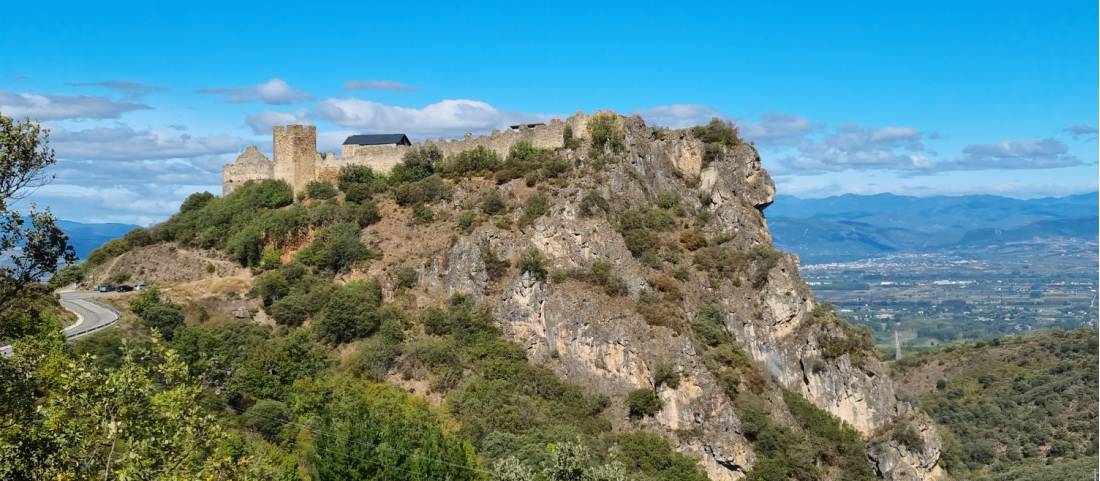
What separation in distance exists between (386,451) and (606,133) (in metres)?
27.5

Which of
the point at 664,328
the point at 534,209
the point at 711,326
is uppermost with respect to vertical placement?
the point at 534,209

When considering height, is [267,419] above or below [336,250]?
below

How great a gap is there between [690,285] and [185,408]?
36.4 metres

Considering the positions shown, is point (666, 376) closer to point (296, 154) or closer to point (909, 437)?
point (909, 437)

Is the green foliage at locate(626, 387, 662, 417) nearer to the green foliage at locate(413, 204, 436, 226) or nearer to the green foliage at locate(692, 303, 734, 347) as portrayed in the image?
the green foliage at locate(692, 303, 734, 347)

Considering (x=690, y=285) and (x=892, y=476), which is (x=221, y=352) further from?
(x=892, y=476)

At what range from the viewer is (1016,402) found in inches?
3477

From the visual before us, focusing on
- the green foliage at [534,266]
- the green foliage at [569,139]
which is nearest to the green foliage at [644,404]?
the green foliage at [534,266]

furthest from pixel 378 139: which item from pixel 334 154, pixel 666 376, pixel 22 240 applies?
pixel 22 240

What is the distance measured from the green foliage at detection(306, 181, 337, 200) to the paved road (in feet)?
35.7

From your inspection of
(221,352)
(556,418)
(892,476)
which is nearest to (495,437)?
(556,418)

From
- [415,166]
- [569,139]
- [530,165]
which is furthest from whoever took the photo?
[415,166]

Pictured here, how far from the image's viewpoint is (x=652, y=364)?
155 ft

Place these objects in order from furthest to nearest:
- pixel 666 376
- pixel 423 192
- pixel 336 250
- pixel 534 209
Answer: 1. pixel 423 192
2. pixel 336 250
3. pixel 534 209
4. pixel 666 376
